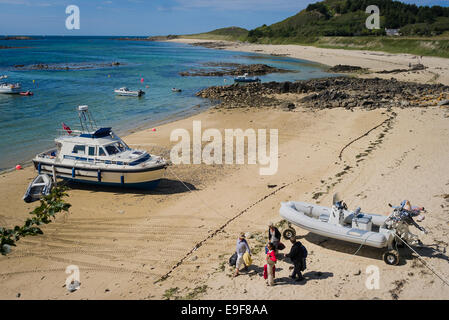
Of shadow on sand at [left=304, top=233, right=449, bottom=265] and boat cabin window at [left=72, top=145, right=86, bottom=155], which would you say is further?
boat cabin window at [left=72, top=145, right=86, bottom=155]

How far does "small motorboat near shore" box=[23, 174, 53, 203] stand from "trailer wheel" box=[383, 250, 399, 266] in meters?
14.0

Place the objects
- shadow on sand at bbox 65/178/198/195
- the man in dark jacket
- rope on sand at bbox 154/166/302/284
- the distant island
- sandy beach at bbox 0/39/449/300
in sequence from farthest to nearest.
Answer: the distant island < shadow on sand at bbox 65/178/198/195 < rope on sand at bbox 154/166/302/284 < sandy beach at bbox 0/39/449/300 < the man in dark jacket

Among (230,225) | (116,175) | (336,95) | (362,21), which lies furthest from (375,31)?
(230,225)

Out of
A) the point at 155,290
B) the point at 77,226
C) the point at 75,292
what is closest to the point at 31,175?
the point at 77,226

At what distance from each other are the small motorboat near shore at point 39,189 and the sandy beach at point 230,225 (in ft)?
1.94

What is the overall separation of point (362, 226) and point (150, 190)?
32.7 ft

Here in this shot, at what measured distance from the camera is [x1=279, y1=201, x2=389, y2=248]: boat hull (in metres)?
9.66

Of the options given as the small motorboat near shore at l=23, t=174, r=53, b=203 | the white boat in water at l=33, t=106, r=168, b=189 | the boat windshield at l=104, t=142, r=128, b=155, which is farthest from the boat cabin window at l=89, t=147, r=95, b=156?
the small motorboat near shore at l=23, t=174, r=53, b=203

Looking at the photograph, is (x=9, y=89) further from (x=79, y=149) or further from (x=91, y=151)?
(x=91, y=151)

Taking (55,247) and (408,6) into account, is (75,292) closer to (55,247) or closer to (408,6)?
(55,247)

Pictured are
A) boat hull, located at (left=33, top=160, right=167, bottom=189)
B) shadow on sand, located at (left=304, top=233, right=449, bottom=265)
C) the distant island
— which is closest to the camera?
shadow on sand, located at (left=304, top=233, right=449, bottom=265)

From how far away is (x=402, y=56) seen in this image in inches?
3145

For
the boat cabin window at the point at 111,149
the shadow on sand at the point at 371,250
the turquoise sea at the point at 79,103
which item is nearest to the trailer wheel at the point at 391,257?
the shadow on sand at the point at 371,250

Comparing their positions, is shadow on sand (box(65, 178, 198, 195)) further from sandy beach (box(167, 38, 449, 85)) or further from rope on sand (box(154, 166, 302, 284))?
sandy beach (box(167, 38, 449, 85))
